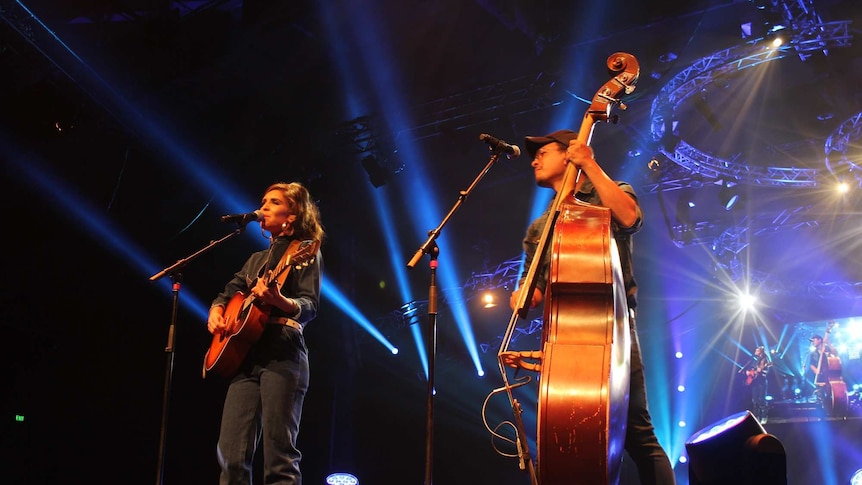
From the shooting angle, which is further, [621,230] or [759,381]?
[759,381]

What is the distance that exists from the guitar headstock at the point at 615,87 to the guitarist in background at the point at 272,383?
1.76 m

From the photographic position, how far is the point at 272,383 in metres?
3.64

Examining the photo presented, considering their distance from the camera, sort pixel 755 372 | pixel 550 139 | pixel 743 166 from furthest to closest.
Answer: pixel 755 372, pixel 743 166, pixel 550 139

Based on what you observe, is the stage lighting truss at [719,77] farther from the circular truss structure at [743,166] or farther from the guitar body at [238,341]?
the guitar body at [238,341]

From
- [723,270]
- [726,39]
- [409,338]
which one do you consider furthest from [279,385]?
[723,270]

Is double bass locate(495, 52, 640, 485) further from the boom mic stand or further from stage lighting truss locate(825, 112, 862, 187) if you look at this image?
Answer: stage lighting truss locate(825, 112, 862, 187)

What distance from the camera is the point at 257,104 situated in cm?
955

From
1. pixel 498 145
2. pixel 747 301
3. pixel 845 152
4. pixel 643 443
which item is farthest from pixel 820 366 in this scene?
pixel 643 443

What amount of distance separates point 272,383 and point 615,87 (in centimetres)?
228

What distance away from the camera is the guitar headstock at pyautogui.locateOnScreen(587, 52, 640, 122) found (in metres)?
3.43

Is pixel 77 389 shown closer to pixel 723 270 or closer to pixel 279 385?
pixel 279 385

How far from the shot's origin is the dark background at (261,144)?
8.12 metres

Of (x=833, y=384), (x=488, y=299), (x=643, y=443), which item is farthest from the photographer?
(x=488, y=299)

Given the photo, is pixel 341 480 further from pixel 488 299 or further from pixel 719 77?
pixel 719 77
